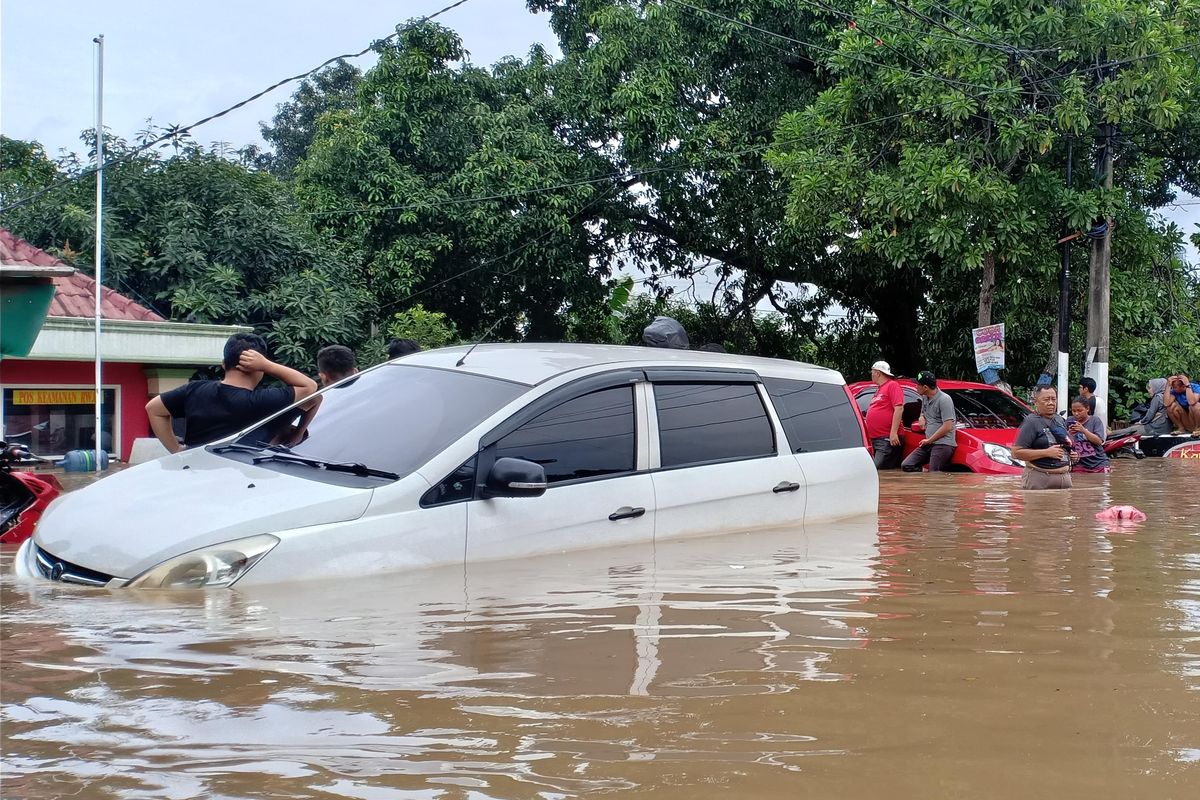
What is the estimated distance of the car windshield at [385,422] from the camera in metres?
5.19

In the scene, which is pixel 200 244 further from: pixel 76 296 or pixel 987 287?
pixel 987 287

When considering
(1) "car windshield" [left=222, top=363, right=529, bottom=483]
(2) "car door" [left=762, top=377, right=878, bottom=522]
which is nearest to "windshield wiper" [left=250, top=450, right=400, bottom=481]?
(1) "car windshield" [left=222, top=363, right=529, bottom=483]

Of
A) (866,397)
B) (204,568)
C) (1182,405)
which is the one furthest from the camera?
(1182,405)

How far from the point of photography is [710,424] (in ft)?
20.4

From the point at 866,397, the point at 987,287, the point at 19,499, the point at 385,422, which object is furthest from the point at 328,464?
the point at 987,287

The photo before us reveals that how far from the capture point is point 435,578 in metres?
4.88

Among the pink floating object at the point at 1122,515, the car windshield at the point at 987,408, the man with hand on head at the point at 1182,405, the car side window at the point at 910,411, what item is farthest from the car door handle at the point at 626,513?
the man with hand on head at the point at 1182,405

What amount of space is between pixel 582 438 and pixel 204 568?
186cm

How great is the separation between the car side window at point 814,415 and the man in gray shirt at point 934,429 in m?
6.90

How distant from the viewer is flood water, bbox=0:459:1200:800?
296 cm

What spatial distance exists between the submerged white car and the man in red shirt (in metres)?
7.55

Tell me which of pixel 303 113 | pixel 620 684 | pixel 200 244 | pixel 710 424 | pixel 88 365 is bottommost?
pixel 620 684

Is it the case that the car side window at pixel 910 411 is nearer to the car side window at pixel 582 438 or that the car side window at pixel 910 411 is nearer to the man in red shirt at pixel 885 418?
the man in red shirt at pixel 885 418

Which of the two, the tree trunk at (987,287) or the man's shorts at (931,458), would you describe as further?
the tree trunk at (987,287)
